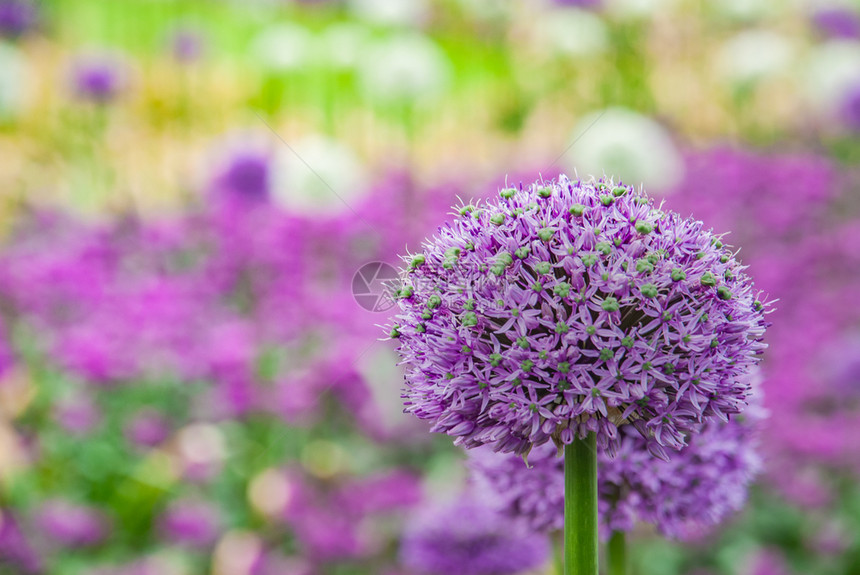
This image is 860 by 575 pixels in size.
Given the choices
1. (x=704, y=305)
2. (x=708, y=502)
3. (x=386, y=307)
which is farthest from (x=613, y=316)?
(x=708, y=502)

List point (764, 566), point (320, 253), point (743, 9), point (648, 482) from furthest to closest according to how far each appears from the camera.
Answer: point (743, 9)
point (320, 253)
point (764, 566)
point (648, 482)

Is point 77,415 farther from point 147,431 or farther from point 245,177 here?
point 245,177

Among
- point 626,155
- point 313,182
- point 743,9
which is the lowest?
point 313,182

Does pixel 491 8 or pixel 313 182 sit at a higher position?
pixel 491 8

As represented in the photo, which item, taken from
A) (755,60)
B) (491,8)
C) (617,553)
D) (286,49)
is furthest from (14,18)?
(617,553)

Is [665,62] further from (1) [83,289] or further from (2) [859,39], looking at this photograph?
(1) [83,289]

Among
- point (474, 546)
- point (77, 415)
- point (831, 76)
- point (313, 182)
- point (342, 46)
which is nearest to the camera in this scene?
point (474, 546)

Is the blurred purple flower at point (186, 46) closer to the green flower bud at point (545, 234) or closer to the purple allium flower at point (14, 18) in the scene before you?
the purple allium flower at point (14, 18)

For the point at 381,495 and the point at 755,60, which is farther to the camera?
the point at 755,60

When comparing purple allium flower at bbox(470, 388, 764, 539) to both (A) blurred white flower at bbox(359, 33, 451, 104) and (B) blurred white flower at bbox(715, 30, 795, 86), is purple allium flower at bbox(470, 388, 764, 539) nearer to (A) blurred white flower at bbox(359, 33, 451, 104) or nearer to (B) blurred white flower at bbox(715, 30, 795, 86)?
(A) blurred white flower at bbox(359, 33, 451, 104)
